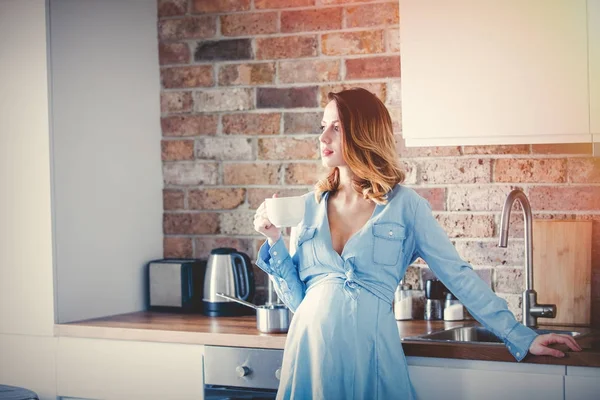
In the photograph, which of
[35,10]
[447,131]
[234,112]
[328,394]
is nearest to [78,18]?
[35,10]

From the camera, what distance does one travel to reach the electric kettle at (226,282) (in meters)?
3.33

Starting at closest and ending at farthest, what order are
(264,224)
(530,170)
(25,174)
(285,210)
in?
(285,210) < (264,224) < (530,170) < (25,174)

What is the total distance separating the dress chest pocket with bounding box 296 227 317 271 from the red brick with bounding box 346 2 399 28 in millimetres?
982

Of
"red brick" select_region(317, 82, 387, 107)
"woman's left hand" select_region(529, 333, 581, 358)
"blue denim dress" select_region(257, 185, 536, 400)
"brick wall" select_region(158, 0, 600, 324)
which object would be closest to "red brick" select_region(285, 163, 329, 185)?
"brick wall" select_region(158, 0, 600, 324)

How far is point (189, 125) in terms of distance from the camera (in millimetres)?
3646

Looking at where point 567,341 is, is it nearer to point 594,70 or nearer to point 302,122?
point 594,70

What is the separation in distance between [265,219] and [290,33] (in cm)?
116

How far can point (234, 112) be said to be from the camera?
140 inches

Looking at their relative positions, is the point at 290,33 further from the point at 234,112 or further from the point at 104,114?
the point at 104,114

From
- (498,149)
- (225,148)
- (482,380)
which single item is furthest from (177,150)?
(482,380)

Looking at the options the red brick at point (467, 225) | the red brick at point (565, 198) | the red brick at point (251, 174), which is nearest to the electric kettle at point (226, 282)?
the red brick at point (251, 174)

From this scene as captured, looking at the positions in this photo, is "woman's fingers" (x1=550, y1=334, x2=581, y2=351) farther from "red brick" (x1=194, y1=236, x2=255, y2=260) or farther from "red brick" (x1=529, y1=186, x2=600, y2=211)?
"red brick" (x1=194, y1=236, x2=255, y2=260)

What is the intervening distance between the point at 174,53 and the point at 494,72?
145 cm

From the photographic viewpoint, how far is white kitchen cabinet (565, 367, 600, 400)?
7.84 ft
